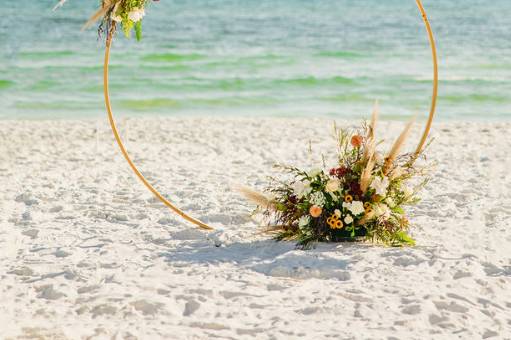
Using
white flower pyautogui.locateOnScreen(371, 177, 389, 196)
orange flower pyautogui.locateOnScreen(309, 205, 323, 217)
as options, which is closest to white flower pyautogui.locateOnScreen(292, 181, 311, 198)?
orange flower pyautogui.locateOnScreen(309, 205, 323, 217)

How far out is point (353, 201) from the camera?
4.88 meters

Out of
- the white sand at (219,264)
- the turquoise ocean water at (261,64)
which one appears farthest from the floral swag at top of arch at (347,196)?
the turquoise ocean water at (261,64)

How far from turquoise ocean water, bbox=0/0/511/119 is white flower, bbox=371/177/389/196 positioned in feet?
23.2

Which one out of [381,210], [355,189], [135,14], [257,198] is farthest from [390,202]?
[135,14]

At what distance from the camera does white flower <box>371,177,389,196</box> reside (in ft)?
15.9

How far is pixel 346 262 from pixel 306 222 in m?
0.46

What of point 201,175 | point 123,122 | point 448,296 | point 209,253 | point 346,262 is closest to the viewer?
point 448,296

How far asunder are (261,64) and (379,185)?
499 inches

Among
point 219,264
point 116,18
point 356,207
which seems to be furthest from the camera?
point 116,18

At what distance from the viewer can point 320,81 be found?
592 inches

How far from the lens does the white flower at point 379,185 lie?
15.9ft

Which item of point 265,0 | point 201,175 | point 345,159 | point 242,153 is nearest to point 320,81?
point 242,153

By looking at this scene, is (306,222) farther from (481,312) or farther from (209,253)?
(481,312)

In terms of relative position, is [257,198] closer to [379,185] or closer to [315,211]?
[315,211]
